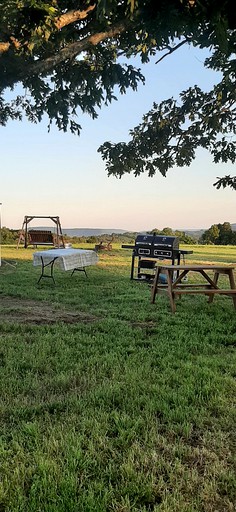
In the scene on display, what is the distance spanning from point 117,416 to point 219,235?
28.4 meters

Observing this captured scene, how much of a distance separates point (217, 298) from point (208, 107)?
409 centimetres

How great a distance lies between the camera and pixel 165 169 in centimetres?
780

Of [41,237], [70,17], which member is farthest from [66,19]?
[41,237]

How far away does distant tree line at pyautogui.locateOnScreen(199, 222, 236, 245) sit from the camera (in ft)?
94.5

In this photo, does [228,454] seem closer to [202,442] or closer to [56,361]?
[202,442]

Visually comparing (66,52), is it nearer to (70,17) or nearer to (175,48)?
(70,17)

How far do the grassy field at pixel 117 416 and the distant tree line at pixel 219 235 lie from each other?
24.6m

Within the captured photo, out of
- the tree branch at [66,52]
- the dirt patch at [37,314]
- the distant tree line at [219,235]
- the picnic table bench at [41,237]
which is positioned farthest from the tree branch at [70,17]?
the distant tree line at [219,235]

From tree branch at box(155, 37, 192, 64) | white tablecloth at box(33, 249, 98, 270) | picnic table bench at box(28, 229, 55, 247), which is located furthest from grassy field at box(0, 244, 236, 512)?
picnic table bench at box(28, 229, 55, 247)

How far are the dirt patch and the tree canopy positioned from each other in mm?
2686

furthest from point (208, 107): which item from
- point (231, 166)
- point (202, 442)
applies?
point (202, 442)

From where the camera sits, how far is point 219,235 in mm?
29625

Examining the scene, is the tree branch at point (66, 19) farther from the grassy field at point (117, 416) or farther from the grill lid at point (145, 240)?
the grill lid at point (145, 240)

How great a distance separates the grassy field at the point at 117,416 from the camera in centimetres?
166
